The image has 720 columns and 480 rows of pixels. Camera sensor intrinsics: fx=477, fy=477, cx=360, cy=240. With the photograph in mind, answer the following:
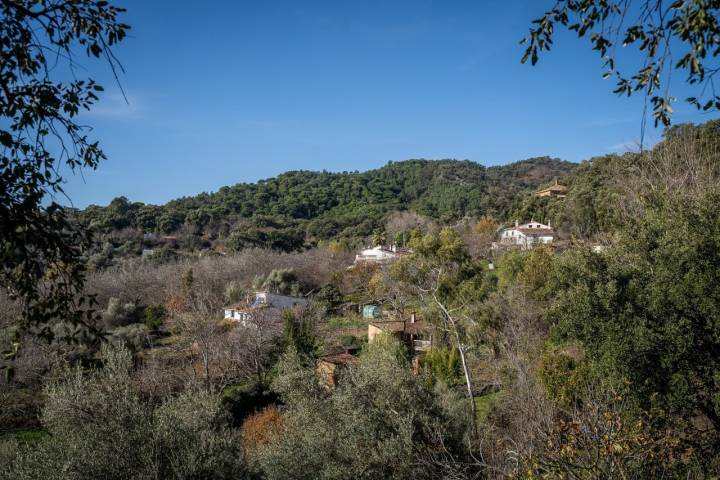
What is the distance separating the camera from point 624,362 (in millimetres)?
10398

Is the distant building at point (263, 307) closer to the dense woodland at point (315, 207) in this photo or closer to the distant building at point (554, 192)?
the dense woodland at point (315, 207)

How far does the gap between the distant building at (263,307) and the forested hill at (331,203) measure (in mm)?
19290

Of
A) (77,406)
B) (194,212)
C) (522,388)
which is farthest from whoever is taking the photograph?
(194,212)

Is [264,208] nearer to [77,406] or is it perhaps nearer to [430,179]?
[430,179]

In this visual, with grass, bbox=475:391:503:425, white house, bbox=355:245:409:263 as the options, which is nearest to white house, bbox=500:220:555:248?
white house, bbox=355:245:409:263

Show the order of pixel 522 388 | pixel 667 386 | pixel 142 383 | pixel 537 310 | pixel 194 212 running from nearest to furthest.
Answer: pixel 667 386 → pixel 522 388 → pixel 142 383 → pixel 537 310 → pixel 194 212

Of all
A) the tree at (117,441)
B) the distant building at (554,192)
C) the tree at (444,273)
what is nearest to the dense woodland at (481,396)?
the tree at (117,441)

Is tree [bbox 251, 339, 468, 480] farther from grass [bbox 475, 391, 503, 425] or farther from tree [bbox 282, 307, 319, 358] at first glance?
tree [bbox 282, 307, 319, 358]

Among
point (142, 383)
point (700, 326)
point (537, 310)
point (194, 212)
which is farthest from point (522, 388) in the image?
point (194, 212)

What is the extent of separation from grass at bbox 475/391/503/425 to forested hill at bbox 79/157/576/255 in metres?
40.2

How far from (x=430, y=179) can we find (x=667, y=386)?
9651cm

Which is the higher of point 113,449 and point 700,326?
point 700,326

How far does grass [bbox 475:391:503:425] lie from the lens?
15570 mm

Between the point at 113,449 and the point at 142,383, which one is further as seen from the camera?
the point at 142,383
